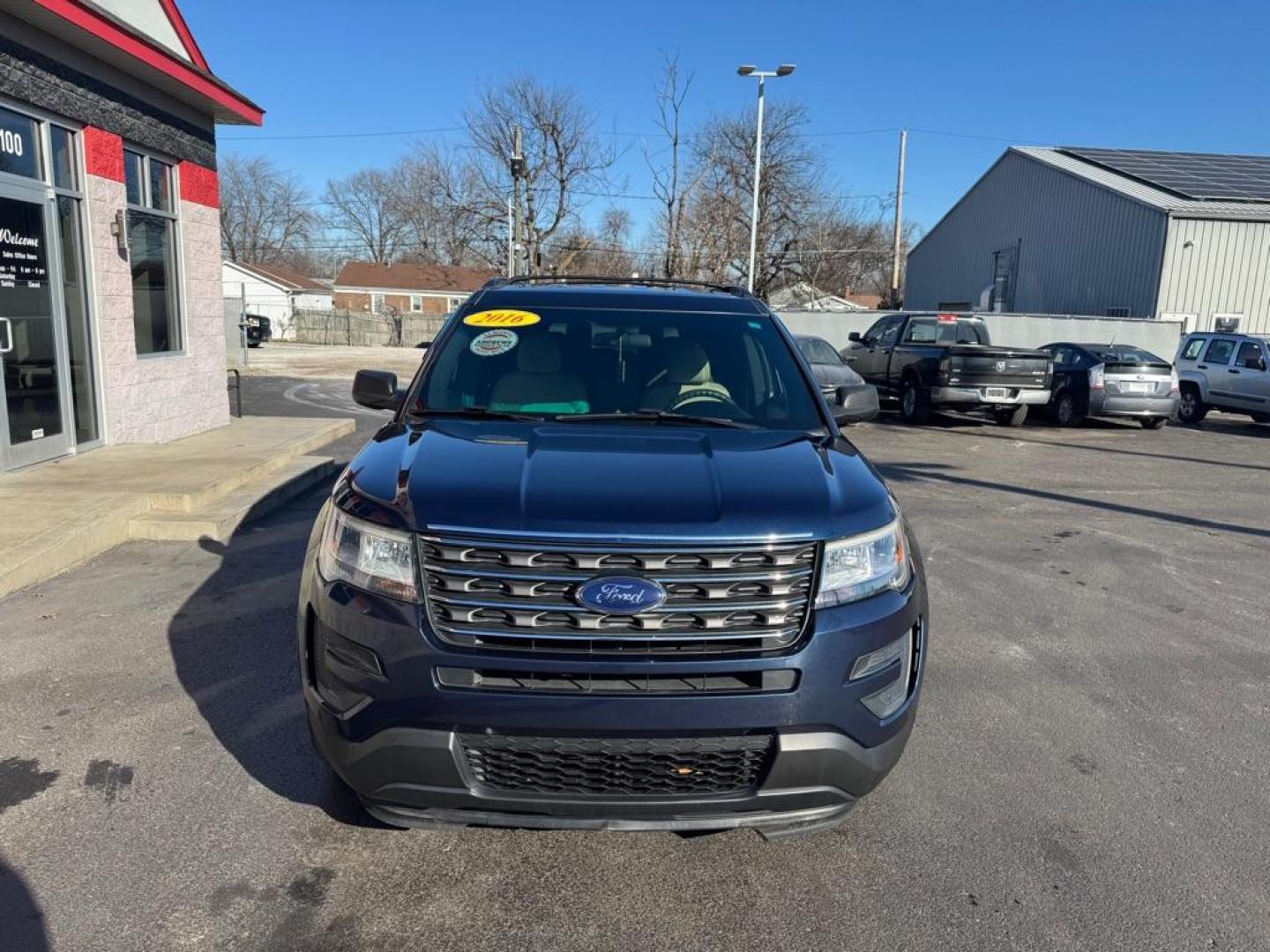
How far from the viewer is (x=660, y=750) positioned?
2.41 metres

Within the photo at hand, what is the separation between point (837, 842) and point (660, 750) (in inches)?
38.9

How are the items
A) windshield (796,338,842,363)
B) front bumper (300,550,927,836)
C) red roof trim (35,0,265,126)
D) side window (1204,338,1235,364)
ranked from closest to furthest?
front bumper (300,550,927,836)
red roof trim (35,0,265,126)
windshield (796,338,842,363)
side window (1204,338,1235,364)

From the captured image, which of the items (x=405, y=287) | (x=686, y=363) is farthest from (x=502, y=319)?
(x=405, y=287)

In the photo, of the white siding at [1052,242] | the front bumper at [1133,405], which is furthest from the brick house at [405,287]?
the front bumper at [1133,405]

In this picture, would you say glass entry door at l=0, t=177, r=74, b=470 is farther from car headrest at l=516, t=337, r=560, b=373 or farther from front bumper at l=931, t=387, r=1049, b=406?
front bumper at l=931, t=387, r=1049, b=406

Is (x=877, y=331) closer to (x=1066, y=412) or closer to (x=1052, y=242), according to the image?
(x=1066, y=412)

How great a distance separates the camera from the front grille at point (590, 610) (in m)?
2.45

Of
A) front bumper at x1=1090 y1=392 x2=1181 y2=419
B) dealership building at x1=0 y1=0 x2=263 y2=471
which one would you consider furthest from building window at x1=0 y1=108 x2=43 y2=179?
front bumper at x1=1090 y1=392 x2=1181 y2=419

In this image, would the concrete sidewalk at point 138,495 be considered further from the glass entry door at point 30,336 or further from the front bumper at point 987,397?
the front bumper at point 987,397

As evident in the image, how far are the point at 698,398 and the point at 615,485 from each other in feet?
3.86

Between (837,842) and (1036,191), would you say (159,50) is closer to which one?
(837,842)

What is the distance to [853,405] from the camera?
4.26 m

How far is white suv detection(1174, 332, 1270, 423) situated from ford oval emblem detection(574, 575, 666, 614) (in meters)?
16.9

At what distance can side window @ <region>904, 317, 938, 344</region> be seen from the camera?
16.5 metres
